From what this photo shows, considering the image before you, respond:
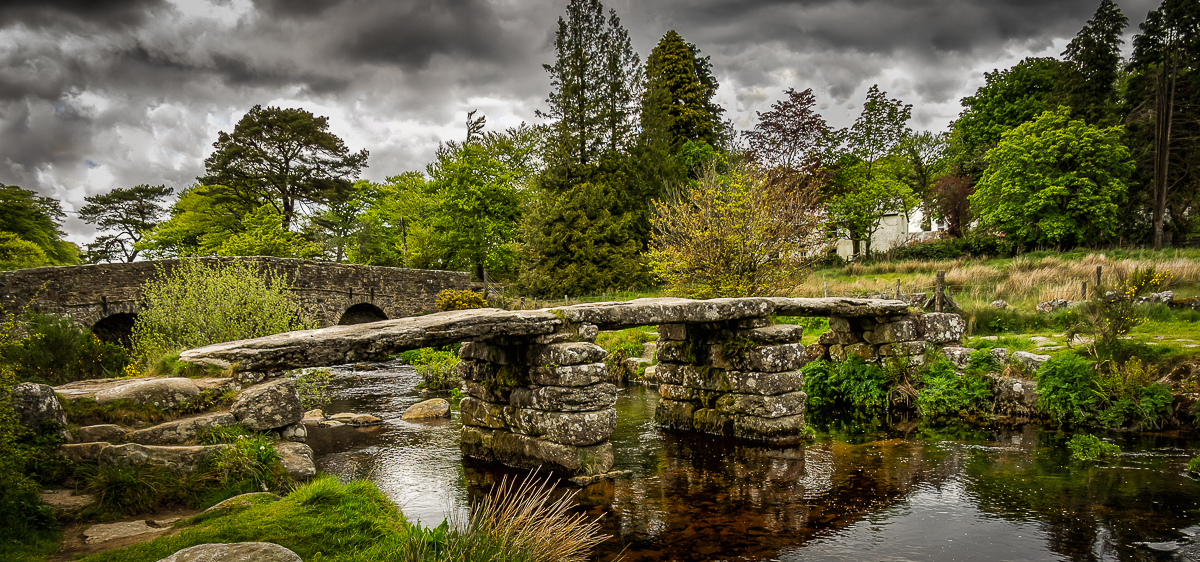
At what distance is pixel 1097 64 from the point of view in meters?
26.7

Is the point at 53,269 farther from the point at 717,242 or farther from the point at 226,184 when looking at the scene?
the point at 717,242

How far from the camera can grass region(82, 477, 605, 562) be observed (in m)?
3.85

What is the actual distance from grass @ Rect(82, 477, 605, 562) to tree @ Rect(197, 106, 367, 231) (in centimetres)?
3080

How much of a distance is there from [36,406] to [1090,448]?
475 inches

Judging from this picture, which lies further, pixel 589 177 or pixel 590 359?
pixel 589 177

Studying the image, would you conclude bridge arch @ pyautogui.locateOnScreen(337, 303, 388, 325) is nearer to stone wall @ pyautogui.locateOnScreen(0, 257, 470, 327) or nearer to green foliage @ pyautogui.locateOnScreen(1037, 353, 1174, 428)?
stone wall @ pyautogui.locateOnScreen(0, 257, 470, 327)

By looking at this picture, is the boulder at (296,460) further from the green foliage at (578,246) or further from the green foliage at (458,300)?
the green foliage at (578,246)

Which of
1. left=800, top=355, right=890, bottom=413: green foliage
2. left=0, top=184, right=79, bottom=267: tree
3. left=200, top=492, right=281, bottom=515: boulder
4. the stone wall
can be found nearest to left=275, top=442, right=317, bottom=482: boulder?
left=200, top=492, right=281, bottom=515: boulder

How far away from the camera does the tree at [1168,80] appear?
2491cm

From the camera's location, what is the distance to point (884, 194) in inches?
1174

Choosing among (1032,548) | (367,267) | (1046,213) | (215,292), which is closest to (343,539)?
(1032,548)

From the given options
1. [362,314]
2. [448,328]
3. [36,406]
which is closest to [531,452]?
[448,328]

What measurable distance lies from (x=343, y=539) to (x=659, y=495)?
3830 millimetres

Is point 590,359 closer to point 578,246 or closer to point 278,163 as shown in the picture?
point 578,246
